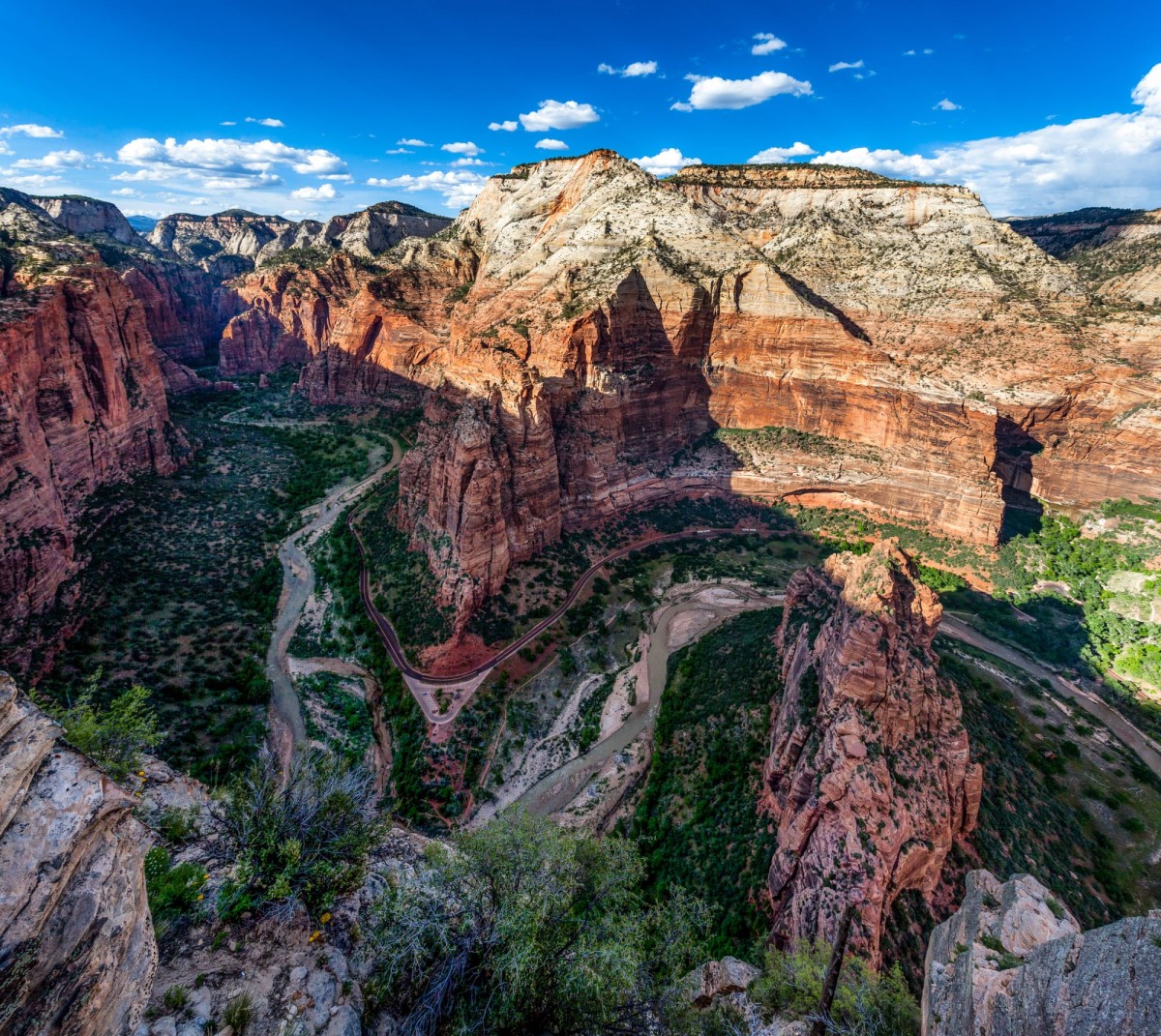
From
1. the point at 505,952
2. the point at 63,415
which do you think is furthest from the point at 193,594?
the point at 505,952

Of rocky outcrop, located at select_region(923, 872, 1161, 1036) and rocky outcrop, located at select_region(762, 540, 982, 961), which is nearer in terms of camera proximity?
rocky outcrop, located at select_region(923, 872, 1161, 1036)

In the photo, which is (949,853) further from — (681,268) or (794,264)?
(794,264)

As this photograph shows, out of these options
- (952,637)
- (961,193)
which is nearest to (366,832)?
(952,637)

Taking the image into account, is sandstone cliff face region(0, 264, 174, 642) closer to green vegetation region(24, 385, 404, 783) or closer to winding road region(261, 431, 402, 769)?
green vegetation region(24, 385, 404, 783)

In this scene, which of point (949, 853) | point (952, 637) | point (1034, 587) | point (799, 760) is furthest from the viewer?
point (1034, 587)

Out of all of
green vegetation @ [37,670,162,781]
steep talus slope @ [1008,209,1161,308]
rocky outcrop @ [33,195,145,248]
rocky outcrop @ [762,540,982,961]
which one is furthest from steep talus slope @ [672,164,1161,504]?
rocky outcrop @ [33,195,145,248]

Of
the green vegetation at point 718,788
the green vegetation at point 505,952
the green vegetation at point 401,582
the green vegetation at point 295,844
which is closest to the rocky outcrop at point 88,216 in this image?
the green vegetation at point 401,582
